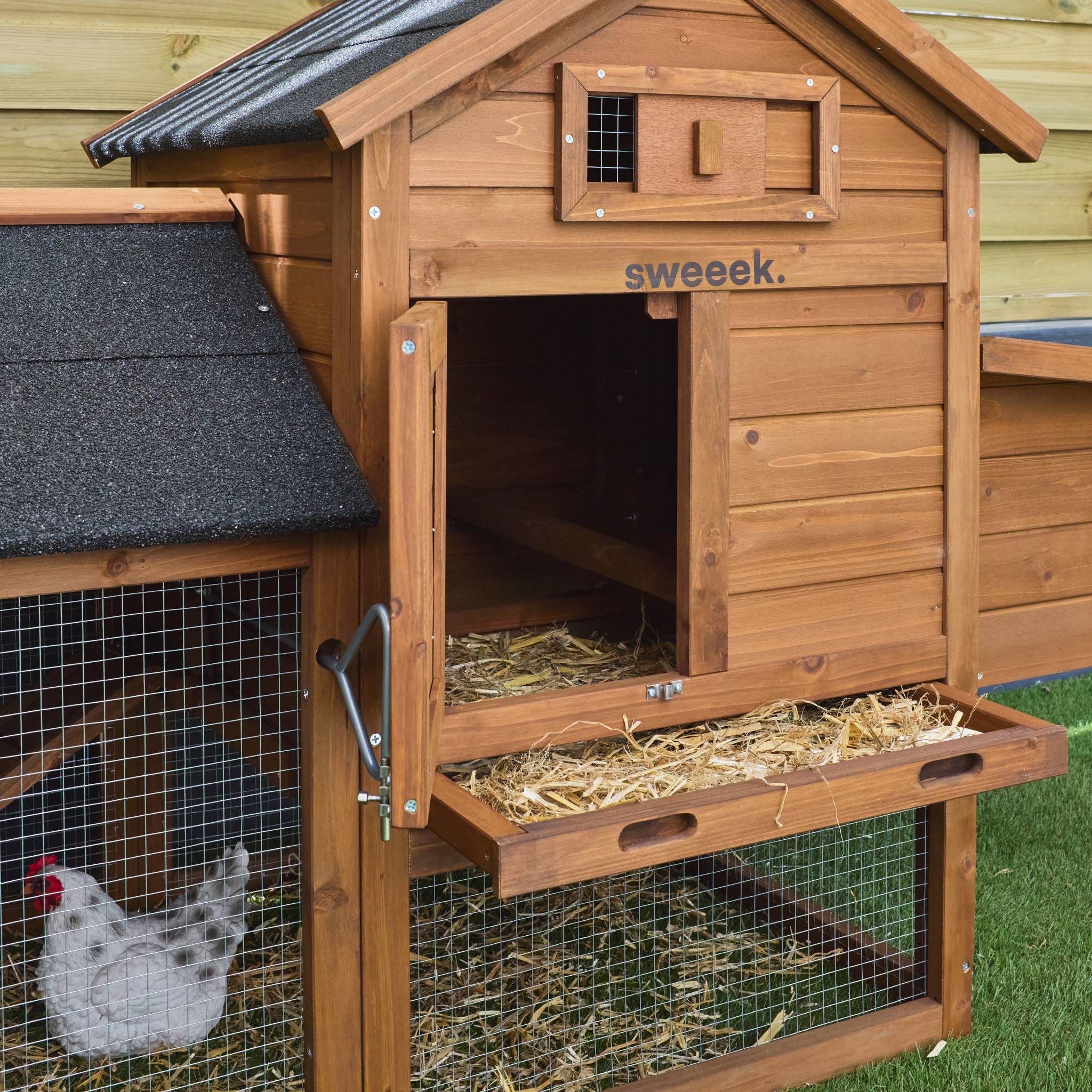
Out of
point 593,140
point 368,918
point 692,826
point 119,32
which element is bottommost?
point 368,918

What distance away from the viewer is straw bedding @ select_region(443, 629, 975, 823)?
2.08 metres

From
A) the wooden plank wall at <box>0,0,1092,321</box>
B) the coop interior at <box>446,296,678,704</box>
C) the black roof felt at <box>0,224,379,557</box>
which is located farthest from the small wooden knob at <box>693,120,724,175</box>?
the wooden plank wall at <box>0,0,1092,321</box>

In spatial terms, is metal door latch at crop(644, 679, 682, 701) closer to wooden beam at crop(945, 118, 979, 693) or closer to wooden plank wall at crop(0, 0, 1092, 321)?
wooden beam at crop(945, 118, 979, 693)

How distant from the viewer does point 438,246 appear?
1947 mm

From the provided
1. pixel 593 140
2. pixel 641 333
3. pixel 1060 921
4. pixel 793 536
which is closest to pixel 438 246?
pixel 593 140

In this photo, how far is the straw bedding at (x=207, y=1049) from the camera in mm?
2402

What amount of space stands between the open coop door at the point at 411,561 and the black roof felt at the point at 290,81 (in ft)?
1.36

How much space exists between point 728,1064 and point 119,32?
92.6 inches

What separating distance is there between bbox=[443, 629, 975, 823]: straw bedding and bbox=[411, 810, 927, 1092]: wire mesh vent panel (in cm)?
33

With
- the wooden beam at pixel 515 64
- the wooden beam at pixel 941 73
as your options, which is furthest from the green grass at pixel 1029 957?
the wooden beam at pixel 515 64

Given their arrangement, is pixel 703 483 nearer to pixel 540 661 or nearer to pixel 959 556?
pixel 959 556

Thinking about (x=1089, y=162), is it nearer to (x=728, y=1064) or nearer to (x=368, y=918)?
(x=728, y=1064)

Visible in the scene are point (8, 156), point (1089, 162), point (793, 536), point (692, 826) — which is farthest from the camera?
point (1089, 162)

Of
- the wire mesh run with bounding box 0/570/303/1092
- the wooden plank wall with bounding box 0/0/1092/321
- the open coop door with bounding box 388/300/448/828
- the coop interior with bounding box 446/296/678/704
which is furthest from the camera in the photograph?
the coop interior with bounding box 446/296/678/704
